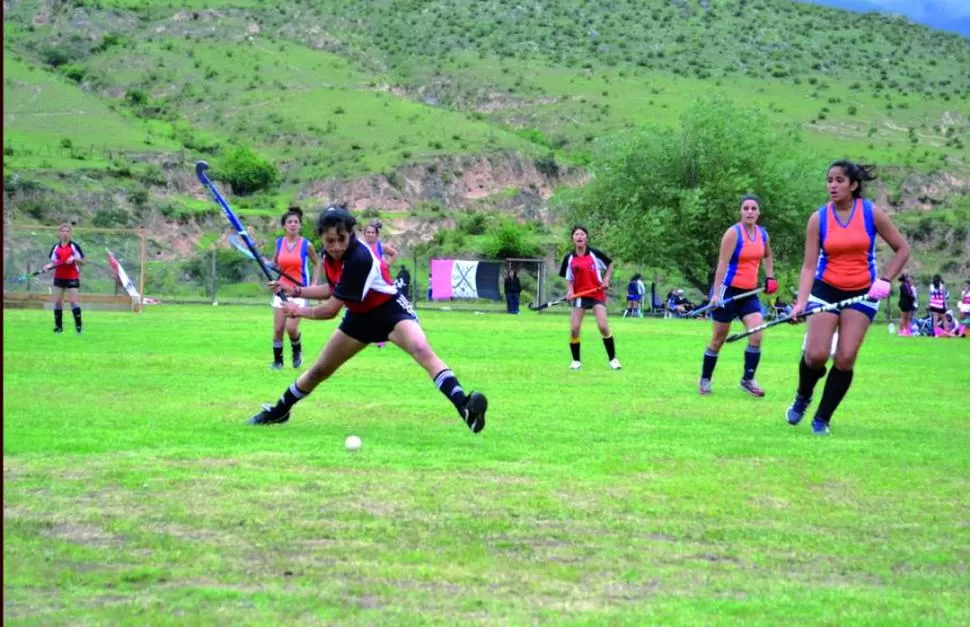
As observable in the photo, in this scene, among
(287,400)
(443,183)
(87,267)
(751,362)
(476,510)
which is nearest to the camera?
(476,510)

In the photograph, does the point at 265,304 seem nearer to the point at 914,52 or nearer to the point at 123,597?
the point at 123,597

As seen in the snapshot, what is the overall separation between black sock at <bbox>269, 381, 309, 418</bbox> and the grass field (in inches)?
11.3

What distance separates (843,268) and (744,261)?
4.71 meters

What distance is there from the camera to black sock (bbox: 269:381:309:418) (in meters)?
11.6

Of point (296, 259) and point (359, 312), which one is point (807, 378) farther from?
point (296, 259)

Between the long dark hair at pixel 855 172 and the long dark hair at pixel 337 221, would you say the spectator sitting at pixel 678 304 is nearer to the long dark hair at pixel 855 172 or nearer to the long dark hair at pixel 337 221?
the long dark hair at pixel 855 172

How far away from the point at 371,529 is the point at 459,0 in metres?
165

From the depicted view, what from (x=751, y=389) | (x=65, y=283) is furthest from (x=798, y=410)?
(x=65, y=283)

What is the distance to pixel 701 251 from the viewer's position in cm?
6241

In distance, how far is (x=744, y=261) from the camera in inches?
645

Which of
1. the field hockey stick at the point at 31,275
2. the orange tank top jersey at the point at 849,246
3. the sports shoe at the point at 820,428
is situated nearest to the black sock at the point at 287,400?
the sports shoe at the point at 820,428

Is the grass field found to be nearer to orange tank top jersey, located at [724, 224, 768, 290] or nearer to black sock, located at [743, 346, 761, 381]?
black sock, located at [743, 346, 761, 381]

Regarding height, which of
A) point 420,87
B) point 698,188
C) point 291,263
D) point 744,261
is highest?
point 420,87

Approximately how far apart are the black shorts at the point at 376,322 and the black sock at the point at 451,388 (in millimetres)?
617
